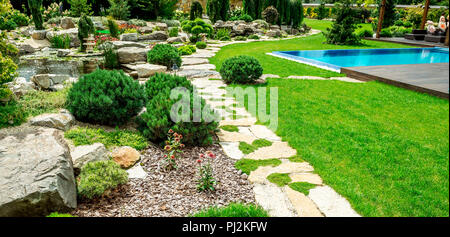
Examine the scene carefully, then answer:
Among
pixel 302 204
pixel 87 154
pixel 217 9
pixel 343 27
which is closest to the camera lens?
pixel 302 204

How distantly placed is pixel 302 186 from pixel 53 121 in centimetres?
328

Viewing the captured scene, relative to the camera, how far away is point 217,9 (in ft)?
72.0

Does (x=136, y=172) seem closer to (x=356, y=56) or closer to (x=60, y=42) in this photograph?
(x=356, y=56)

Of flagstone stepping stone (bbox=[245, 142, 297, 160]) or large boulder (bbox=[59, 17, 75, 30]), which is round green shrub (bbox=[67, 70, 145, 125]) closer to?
flagstone stepping stone (bbox=[245, 142, 297, 160])

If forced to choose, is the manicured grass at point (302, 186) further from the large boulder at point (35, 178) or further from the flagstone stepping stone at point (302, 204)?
the large boulder at point (35, 178)

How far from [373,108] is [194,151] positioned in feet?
12.1

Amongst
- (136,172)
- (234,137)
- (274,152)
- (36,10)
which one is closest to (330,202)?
(274,152)

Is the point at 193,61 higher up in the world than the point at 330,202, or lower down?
higher up

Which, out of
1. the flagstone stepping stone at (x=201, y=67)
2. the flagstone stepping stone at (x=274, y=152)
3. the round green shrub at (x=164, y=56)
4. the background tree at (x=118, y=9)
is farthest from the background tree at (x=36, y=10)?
A: the flagstone stepping stone at (x=274, y=152)

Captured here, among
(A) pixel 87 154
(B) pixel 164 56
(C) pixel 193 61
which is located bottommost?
(A) pixel 87 154

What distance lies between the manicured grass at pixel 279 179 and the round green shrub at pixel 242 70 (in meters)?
4.37

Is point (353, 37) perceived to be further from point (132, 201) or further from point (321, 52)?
point (132, 201)

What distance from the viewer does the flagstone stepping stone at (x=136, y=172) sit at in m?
3.46

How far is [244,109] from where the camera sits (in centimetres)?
598
